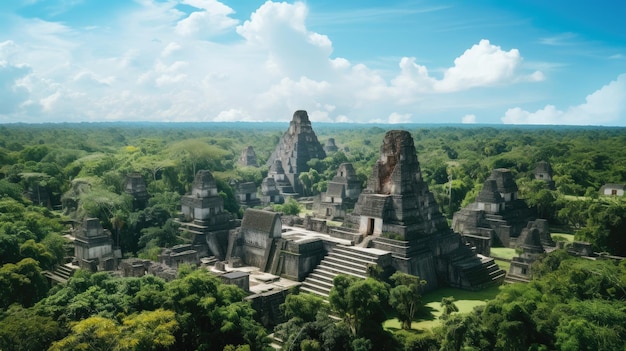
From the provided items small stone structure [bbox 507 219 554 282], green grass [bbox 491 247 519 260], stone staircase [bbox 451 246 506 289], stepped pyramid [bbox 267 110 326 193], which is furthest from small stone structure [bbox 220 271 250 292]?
stepped pyramid [bbox 267 110 326 193]

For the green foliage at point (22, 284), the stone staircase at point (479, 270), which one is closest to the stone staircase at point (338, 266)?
the stone staircase at point (479, 270)

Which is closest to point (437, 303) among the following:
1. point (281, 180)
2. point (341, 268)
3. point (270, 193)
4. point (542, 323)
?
point (341, 268)

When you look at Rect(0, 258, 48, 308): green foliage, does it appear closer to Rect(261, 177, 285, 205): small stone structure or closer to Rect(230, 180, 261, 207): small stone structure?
Rect(230, 180, 261, 207): small stone structure

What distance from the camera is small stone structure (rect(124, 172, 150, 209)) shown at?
1202 inches

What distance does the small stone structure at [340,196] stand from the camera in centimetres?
3831

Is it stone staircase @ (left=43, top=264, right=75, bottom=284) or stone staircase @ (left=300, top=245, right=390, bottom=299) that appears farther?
stone staircase @ (left=43, top=264, right=75, bottom=284)

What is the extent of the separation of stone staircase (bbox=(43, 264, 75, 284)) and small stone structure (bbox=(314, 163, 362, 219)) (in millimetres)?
20276

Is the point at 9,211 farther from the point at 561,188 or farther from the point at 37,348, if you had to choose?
the point at 561,188

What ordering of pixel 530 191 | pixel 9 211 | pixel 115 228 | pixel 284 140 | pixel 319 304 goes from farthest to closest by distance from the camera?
1. pixel 284 140
2. pixel 530 191
3. pixel 115 228
4. pixel 9 211
5. pixel 319 304

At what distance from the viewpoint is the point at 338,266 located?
22.2 m

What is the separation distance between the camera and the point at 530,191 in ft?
126

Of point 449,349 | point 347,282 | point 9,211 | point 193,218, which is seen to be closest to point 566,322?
point 449,349

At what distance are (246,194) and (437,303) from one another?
70.3 ft

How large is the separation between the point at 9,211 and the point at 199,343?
16.3 meters
